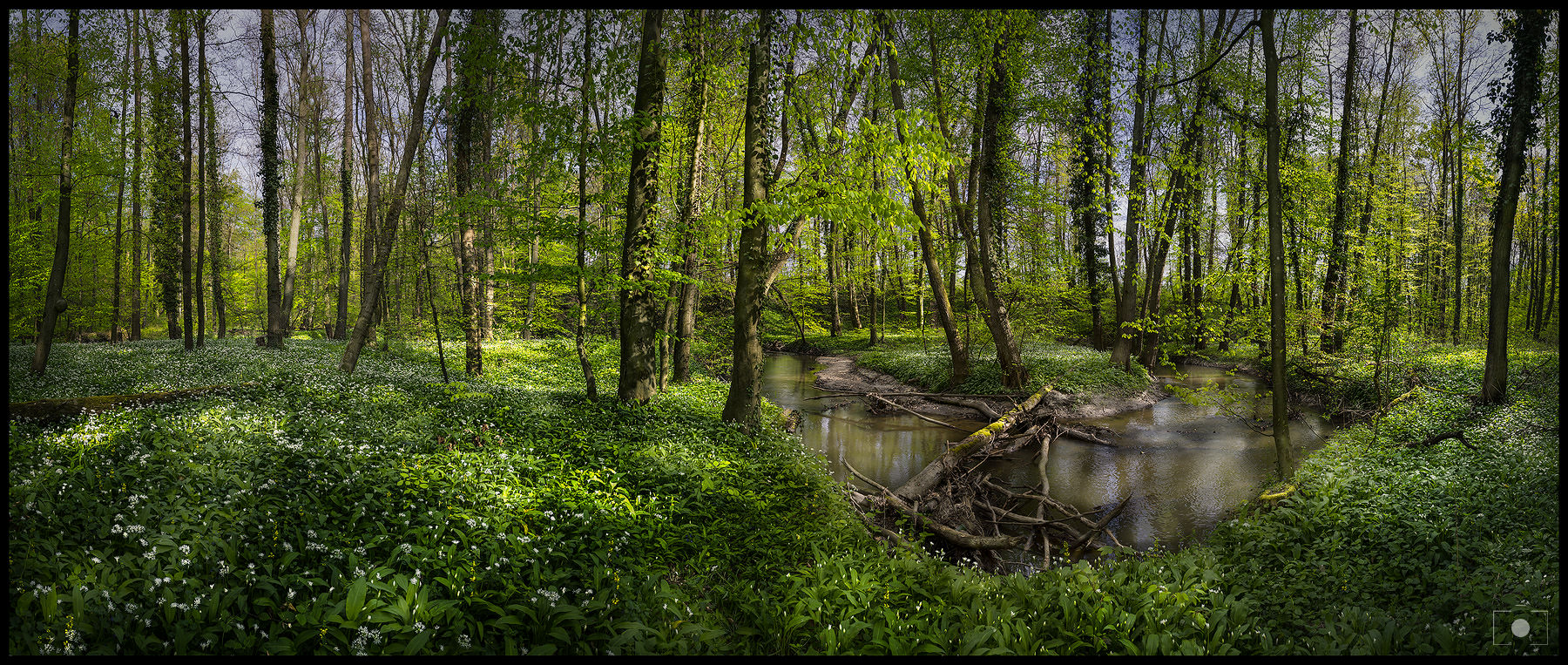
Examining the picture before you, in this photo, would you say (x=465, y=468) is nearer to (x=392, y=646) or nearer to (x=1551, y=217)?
(x=392, y=646)

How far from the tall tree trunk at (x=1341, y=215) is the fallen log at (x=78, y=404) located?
65.0ft

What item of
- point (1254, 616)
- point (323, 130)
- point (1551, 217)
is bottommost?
point (1254, 616)

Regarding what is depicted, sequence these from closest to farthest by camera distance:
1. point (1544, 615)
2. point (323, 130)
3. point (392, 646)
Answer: point (392, 646) → point (1544, 615) → point (323, 130)

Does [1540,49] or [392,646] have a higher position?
[1540,49]

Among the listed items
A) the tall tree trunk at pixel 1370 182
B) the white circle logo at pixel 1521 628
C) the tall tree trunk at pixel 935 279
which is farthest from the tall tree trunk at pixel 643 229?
the tall tree trunk at pixel 1370 182

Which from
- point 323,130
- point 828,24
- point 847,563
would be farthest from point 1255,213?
point 323,130

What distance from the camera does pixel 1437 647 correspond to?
3586mm

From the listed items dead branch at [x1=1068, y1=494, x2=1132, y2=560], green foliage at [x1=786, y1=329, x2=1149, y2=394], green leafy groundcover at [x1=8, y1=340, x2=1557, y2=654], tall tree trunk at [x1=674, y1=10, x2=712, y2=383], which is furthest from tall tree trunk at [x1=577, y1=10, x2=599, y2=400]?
green foliage at [x1=786, y1=329, x2=1149, y2=394]

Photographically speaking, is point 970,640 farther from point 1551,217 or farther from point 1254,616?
point 1551,217

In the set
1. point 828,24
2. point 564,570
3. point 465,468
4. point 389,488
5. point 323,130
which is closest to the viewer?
point 564,570

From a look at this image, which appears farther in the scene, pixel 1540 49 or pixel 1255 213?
pixel 1255 213

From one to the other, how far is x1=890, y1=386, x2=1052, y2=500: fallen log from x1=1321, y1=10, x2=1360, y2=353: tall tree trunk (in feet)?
23.6

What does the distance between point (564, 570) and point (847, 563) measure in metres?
2.30

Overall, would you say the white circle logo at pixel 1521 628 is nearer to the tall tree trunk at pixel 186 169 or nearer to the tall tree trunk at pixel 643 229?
the tall tree trunk at pixel 643 229
